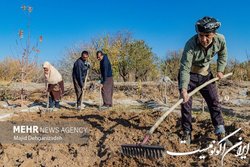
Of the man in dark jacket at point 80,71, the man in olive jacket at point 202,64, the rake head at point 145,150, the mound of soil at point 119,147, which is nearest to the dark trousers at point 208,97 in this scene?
the man in olive jacket at point 202,64

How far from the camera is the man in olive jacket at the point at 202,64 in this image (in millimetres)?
4633

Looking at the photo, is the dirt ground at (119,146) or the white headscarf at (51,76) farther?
the white headscarf at (51,76)

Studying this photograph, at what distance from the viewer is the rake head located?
4.12 metres

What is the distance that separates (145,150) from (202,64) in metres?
1.52

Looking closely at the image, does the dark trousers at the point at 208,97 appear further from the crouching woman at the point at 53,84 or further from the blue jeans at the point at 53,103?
the blue jeans at the point at 53,103

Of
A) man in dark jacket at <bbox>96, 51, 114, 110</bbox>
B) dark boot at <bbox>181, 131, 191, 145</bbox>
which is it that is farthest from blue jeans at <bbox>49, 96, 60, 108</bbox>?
dark boot at <bbox>181, 131, 191, 145</bbox>

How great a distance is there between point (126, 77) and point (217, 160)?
17006 mm

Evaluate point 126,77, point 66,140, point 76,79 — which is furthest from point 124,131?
point 126,77

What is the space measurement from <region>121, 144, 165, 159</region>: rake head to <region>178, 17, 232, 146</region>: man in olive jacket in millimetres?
789

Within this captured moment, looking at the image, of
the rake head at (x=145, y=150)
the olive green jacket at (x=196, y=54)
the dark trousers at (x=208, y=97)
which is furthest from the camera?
the dark trousers at (x=208, y=97)

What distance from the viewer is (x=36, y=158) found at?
527 cm

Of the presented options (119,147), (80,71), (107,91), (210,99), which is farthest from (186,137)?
(80,71)

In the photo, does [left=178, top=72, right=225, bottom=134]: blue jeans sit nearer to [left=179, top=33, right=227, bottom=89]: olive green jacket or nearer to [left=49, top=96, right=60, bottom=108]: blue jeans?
[left=179, top=33, right=227, bottom=89]: olive green jacket

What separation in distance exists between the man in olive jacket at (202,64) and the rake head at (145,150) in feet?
2.59
